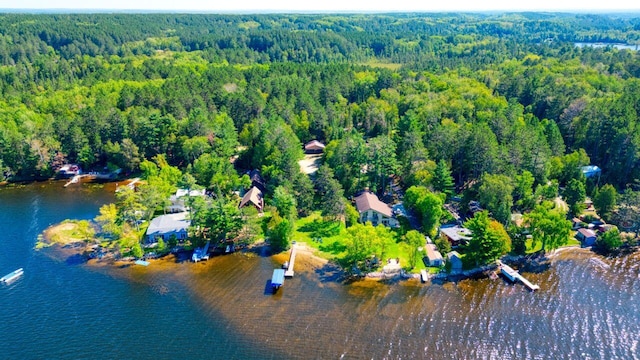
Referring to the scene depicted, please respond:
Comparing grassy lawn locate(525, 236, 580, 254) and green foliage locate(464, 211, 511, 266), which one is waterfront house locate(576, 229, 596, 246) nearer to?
grassy lawn locate(525, 236, 580, 254)

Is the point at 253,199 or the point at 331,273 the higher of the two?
the point at 253,199

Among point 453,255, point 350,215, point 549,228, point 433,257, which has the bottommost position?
point 433,257

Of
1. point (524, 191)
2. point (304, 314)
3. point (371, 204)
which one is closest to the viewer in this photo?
point (304, 314)

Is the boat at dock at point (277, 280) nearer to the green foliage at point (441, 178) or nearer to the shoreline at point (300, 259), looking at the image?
the shoreline at point (300, 259)

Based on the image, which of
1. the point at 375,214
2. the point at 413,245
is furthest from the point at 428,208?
the point at 413,245

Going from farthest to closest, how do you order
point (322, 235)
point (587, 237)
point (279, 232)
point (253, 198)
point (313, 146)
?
point (313, 146)
point (253, 198)
point (322, 235)
point (279, 232)
point (587, 237)

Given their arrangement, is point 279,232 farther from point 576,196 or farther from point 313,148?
point 576,196

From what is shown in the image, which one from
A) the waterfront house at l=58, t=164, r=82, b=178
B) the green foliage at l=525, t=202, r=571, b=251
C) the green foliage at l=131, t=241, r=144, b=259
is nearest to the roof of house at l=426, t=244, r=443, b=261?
the green foliage at l=525, t=202, r=571, b=251
